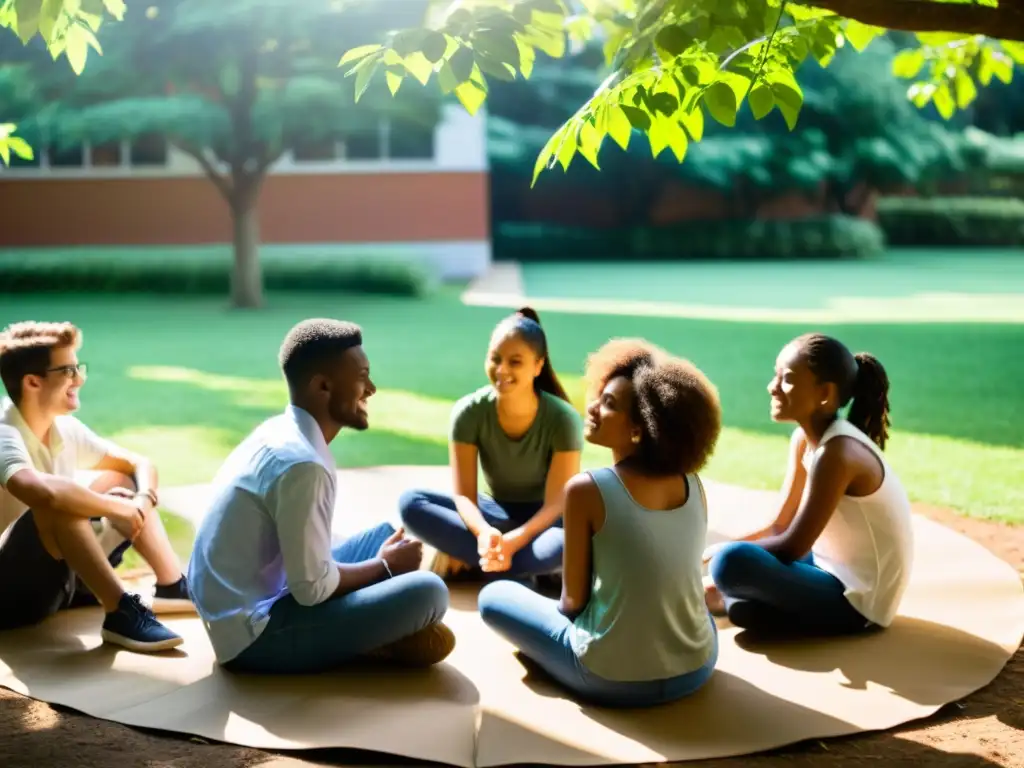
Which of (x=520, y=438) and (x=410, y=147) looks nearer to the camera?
(x=520, y=438)

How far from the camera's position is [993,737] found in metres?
3.43

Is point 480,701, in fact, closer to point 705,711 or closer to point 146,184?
point 705,711

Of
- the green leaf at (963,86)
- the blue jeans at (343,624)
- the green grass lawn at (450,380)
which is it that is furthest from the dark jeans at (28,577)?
the green leaf at (963,86)

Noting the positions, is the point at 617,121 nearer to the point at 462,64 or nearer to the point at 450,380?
the point at 462,64

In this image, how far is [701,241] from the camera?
105 ft

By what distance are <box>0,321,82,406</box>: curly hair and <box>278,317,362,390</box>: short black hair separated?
3.28 ft

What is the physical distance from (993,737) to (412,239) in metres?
21.7

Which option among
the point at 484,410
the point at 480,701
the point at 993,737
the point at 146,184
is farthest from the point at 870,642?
the point at 146,184

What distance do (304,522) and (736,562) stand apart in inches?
62.2

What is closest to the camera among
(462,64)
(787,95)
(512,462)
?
(462,64)

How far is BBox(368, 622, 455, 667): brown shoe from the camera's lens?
3945 mm

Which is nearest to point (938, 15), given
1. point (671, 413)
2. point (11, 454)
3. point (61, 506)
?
point (671, 413)

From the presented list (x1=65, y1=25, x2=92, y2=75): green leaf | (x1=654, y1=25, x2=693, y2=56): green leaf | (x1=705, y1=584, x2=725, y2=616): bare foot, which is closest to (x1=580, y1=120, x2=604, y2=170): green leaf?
(x1=654, y1=25, x2=693, y2=56): green leaf

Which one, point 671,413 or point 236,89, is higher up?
point 236,89
